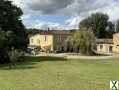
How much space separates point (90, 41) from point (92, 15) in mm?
66520

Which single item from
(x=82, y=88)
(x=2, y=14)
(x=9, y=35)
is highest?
(x=2, y=14)

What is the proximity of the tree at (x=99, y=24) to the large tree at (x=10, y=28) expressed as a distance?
258 feet

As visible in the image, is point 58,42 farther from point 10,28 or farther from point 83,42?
point 10,28

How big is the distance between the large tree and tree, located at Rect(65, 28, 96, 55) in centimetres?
2114

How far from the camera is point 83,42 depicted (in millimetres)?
80875

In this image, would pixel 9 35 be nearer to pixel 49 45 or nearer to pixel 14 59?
pixel 14 59

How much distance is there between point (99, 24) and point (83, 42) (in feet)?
200

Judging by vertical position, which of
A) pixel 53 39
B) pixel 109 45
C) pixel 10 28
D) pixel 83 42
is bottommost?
pixel 109 45

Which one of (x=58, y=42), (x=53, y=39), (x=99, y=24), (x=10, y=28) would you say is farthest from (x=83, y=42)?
(x=99, y=24)

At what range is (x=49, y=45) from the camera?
11300 centimetres

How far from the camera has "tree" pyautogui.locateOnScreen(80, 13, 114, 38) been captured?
463 feet

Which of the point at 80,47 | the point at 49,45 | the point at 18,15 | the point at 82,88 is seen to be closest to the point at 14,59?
the point at 18,15

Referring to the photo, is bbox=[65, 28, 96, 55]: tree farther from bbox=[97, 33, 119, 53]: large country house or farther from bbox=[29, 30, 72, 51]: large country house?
bbox=[29, 30, 72, 51]: large country house

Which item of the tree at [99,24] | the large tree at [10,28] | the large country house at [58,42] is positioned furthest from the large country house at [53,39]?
the large tree at [10,28]
